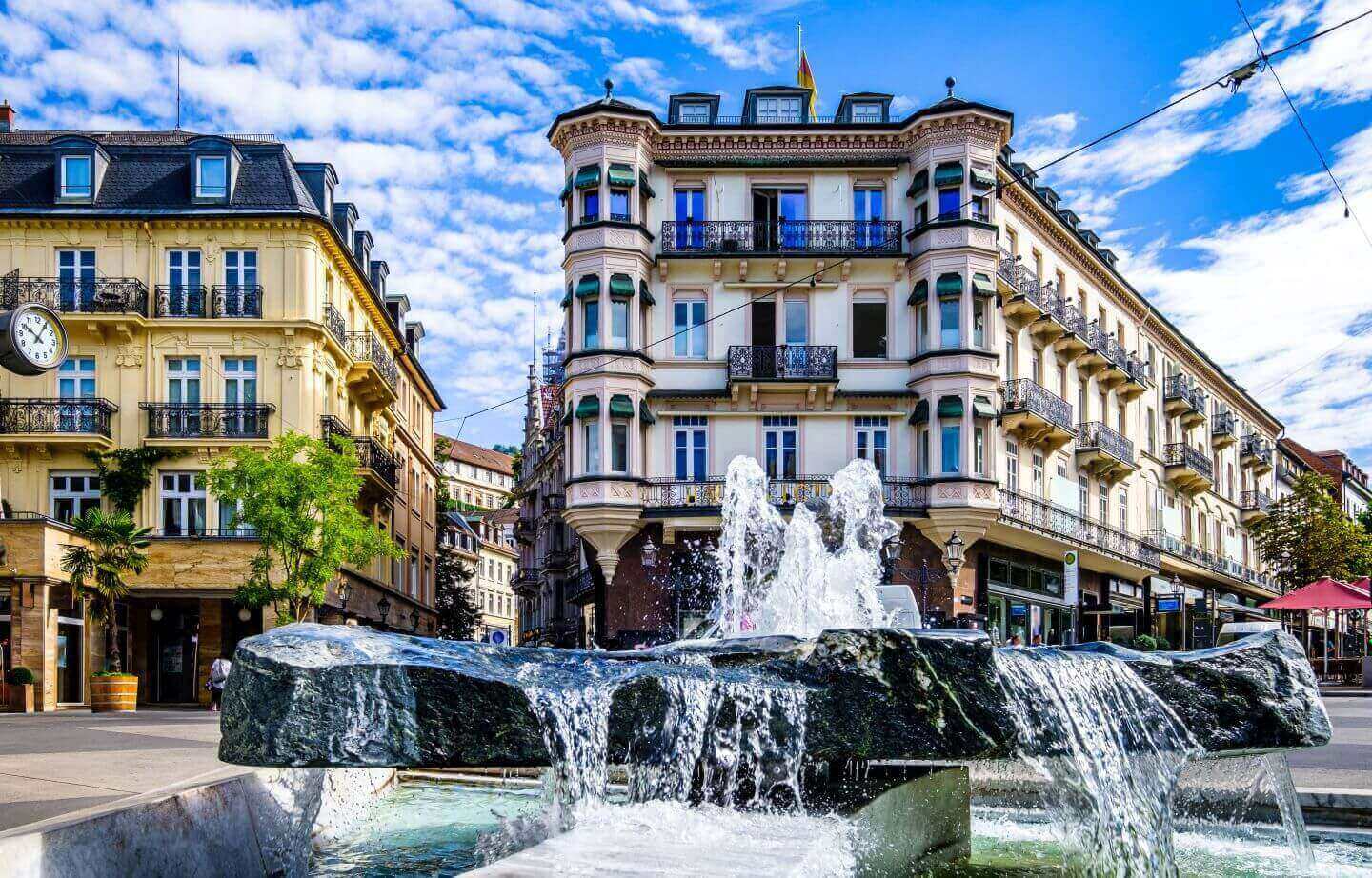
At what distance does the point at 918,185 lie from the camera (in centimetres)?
3575

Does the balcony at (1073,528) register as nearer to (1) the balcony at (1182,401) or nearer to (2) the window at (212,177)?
(1) the balcony at (1182,401)

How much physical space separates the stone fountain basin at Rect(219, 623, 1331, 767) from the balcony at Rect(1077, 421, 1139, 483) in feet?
128

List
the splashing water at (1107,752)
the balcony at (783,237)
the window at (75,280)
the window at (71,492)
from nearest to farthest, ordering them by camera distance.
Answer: the splashing water at (1107,752) → the window at (71,492) → the balcony at (783,237) → the window at (75,280)

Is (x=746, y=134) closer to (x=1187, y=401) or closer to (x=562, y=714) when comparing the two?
(x=1187, y=401)

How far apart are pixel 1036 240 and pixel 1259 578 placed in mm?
31857

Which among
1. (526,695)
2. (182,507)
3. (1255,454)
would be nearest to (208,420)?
(182,507)

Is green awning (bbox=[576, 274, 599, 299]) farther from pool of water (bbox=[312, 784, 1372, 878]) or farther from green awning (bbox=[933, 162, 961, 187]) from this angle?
pool of water (bbox=[312, 784, 1372, 878])

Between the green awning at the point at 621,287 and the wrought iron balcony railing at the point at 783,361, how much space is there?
129 inches

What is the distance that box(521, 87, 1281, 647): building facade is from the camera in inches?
1350

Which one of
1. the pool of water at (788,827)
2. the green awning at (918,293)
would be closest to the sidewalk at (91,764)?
the pool of water at (788,827)

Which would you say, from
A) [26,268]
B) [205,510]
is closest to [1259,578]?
[205,510]

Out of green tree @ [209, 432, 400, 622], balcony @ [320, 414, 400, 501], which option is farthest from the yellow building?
green tree @ [209, 432, 400, 622]

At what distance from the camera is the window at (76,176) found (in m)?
36.8

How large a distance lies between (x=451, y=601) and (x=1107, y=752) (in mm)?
61623
